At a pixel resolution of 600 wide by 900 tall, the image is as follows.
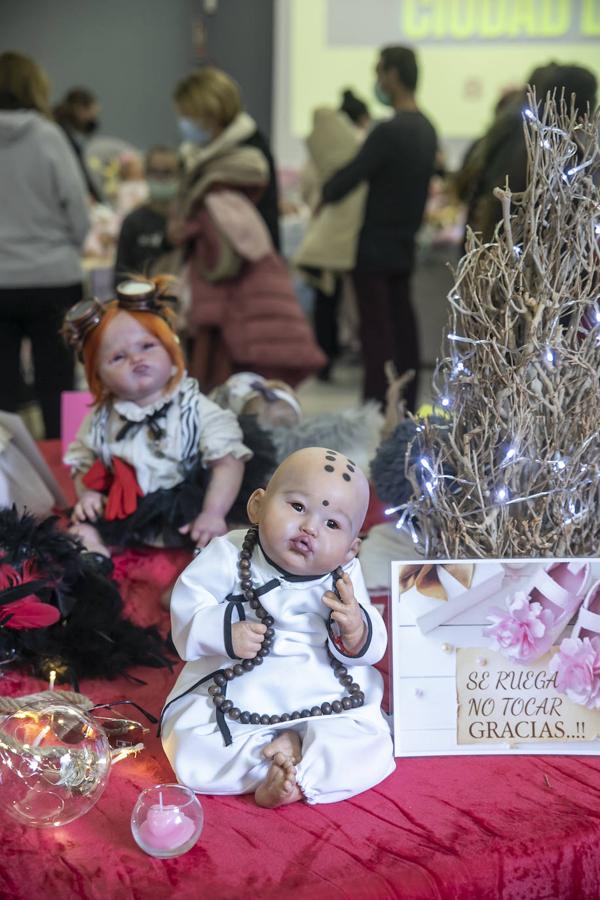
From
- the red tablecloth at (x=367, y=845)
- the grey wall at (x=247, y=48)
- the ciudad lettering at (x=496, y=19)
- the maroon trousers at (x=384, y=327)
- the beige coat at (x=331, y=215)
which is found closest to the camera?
the red tablecloth at (x=367, y=845)

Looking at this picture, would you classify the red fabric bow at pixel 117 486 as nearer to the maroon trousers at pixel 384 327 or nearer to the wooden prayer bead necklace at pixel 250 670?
the wooden prayer bead necklace at pixel 250 670

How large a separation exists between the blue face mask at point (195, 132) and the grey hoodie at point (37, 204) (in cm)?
37

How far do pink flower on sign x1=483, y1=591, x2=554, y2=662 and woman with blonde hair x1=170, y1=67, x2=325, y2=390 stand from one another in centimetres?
187

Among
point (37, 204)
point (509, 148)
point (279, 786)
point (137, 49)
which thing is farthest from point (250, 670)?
point (137, 49)

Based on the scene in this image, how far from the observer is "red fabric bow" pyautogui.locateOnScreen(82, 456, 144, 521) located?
1.78 metres

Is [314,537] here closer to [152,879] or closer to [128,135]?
[152,879]

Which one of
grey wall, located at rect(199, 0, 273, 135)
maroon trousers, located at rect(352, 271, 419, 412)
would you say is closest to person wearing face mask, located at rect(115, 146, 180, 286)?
maroon trousers, located at rect(352, 271, 419, 412)

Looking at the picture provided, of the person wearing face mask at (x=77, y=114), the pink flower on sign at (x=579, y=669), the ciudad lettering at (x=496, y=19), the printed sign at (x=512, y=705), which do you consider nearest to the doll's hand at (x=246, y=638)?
the printed sign at (x=512, y=705)

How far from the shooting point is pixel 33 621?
1378 millimetres

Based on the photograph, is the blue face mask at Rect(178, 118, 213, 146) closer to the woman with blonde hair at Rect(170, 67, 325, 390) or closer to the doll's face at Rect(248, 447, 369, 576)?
the woman with blonde hair at Rect(170, 67, 325, 390)

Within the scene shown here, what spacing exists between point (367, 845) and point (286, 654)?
235mm

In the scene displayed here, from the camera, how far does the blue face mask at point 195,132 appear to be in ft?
10.2

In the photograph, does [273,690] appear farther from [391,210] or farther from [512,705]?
[391,210]

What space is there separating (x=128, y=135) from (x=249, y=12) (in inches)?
49.7
